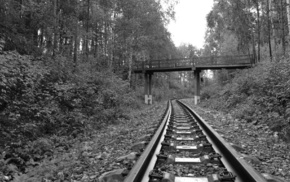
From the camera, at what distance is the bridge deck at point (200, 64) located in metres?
23.2

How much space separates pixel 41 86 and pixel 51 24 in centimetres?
601

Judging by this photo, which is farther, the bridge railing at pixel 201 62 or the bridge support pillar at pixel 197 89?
the bridge support pillar at pixel 197 89

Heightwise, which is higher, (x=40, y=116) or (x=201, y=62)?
(x=201, y=62)

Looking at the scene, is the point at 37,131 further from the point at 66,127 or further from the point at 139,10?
the point at 139,10

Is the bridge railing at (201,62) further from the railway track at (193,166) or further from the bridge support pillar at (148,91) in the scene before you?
the railway track at (193,166)

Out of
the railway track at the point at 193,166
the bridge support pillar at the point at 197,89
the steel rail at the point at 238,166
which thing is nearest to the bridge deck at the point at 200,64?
the bridge support pillar at the point at 197,89

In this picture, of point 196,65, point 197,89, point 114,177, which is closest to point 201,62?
point 196,65

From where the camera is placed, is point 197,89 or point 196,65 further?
point 197,89

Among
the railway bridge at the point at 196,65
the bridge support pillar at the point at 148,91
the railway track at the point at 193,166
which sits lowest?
the railway track at the point at 193,166

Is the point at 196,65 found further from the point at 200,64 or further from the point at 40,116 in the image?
the point at 40,116

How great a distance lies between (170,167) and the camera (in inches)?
137

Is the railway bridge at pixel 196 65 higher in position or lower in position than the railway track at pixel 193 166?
higher

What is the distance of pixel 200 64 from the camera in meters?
24.9

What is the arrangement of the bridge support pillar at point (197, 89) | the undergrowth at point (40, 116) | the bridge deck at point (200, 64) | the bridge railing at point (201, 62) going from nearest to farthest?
the undergrowth at point (40, 116), the bridge deck at point (200, 64), the bridge railing at point (201, 62), the bridge support pillar at point (197, 89)
